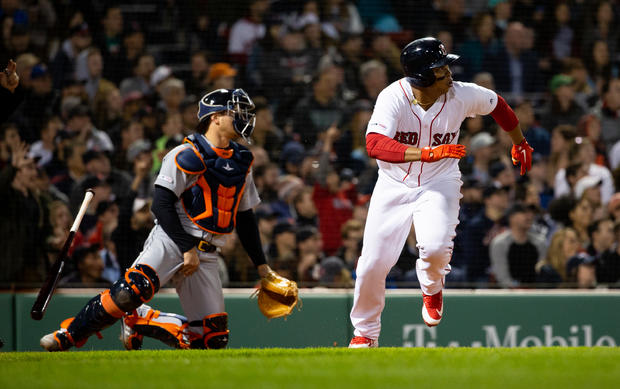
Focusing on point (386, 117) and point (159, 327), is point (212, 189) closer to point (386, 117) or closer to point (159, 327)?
point (159, 327)

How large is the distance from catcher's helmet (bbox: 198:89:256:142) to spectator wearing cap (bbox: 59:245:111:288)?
113 inches

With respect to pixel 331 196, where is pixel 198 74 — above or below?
above

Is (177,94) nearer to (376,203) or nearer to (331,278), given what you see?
(331,278)

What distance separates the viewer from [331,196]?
368 inches

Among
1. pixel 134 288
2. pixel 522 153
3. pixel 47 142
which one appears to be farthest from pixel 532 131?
pixel 134 288

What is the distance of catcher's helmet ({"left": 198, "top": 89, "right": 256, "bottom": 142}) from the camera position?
5.82 meters

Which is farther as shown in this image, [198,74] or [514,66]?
[514,66]

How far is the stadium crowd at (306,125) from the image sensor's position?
8695 mm

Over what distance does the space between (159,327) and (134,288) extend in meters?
0.60

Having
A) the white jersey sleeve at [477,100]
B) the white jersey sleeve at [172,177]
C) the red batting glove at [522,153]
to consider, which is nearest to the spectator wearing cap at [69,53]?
the white jersey sleeve at [172,177]

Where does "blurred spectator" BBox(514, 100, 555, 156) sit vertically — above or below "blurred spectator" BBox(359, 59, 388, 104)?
below

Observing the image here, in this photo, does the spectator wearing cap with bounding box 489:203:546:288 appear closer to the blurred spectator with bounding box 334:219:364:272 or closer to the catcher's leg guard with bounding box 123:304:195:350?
the blurred spectator with bounding box 334:219:364:272

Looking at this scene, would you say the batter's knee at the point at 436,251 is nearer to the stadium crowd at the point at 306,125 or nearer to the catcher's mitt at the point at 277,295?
the catcher's mitt at the point at 277,295

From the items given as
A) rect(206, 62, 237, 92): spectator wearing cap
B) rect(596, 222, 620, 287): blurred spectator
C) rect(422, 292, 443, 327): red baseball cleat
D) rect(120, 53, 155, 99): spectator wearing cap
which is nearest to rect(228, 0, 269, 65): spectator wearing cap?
rect(206, 62, 237, 92): spectator wearing cap
